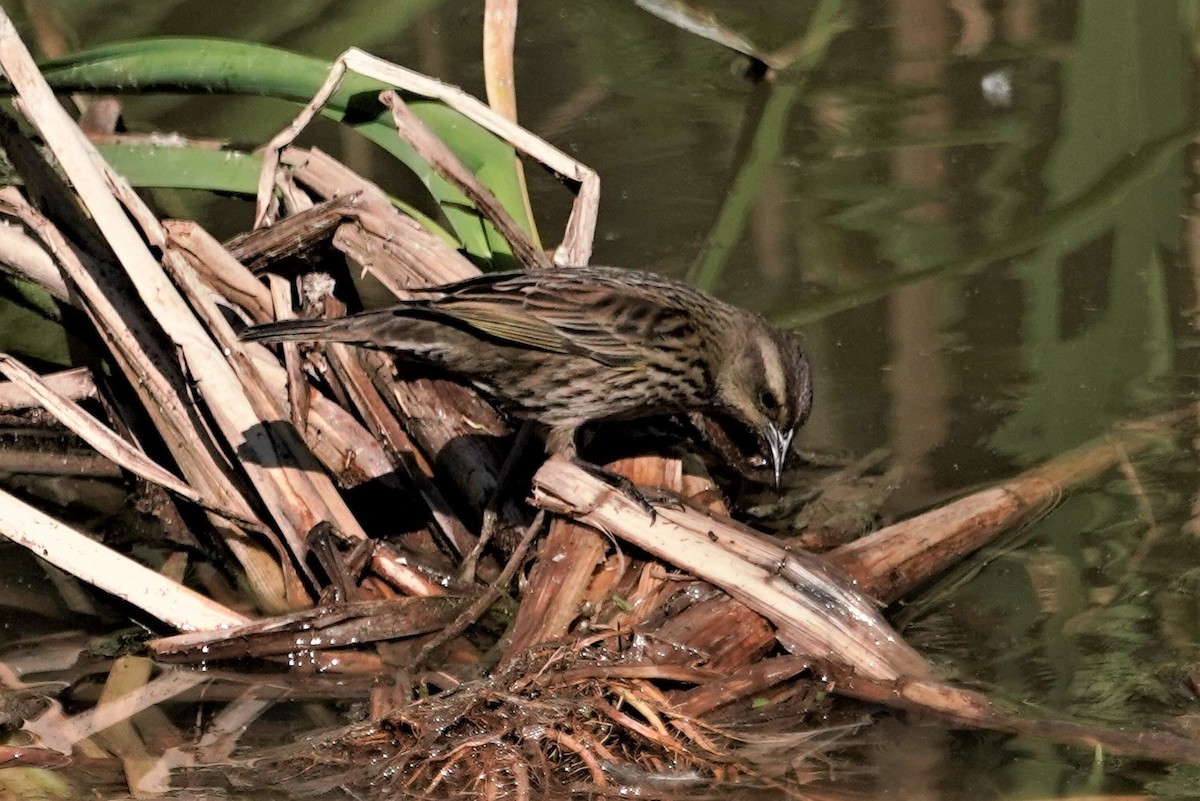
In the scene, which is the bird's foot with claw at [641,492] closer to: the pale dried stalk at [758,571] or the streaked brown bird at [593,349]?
the pale dried stalk at [758,571]

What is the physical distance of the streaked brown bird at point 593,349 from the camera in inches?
210

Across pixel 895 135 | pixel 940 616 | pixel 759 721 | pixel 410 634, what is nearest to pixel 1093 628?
pixel 940 616

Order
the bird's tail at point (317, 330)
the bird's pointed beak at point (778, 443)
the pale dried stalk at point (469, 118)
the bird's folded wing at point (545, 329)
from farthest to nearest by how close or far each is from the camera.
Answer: the pale dried stalk at point (469, 118) → the bird's pointed beak at point (778, 443) → the bird's folded wing at point (545, 329) → the bird's tail at point (317, 330)

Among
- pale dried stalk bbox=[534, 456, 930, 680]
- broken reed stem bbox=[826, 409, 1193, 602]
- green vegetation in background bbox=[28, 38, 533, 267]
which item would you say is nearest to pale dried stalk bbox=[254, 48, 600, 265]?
green vegetation in background bbox=[28, 38, 533, 267]

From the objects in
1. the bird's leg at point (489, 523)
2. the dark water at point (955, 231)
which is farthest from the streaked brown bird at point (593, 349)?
the dark water at point (955, 231)

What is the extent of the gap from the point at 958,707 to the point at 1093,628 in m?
0.65

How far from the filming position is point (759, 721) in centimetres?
456

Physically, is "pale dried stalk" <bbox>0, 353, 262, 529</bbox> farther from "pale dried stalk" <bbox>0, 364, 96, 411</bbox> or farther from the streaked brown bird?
the streaked brown bird

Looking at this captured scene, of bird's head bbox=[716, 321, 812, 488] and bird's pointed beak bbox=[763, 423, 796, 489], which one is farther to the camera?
bird's pointed beak bbox=[763, 423, 796, 489]

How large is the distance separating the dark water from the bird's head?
1.53 ft

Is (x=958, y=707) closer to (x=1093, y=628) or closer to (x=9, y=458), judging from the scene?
(x=1093, y=628)

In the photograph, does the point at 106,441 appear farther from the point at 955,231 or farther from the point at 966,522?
the point at 955,231

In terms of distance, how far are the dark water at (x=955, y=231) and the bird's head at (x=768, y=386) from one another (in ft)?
1.53

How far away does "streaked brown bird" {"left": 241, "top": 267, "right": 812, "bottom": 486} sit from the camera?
5.32 meters
